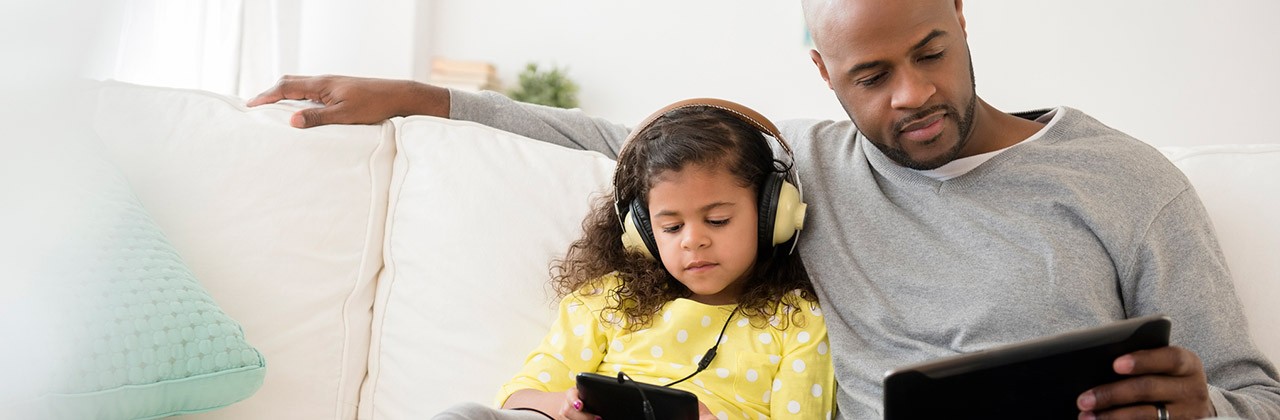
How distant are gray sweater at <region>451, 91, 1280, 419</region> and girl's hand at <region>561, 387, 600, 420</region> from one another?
1.13 ft

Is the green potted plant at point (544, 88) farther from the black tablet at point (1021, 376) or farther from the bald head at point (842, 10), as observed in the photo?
the black tablet at point (1021, 376)

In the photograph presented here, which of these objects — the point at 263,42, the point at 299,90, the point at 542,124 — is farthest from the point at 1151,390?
the point at 263,42

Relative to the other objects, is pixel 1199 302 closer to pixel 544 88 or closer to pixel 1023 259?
pixel 1023 259

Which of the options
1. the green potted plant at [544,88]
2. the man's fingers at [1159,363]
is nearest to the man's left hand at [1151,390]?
the man's fingers at [1159,363]

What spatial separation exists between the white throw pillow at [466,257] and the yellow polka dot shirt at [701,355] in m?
0.10

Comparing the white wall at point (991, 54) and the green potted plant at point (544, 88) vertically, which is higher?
the white wall at point (991, 54)

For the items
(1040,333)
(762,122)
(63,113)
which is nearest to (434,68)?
(762,122)

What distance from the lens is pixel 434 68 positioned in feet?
11.9

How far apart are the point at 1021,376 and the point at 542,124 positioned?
1.04 metres

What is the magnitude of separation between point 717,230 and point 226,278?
726mm

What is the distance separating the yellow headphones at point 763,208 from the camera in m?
1.29

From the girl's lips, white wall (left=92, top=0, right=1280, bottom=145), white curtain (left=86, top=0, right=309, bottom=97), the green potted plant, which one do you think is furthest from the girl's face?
the green potted plant

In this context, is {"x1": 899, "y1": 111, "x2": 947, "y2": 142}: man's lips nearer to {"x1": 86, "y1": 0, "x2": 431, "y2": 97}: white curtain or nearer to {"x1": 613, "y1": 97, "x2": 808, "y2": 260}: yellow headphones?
{"x1": 613, "y1": 97, "x2": 808, "y2": 260}: yellow headphones

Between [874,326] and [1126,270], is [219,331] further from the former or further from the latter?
[1126,270]
